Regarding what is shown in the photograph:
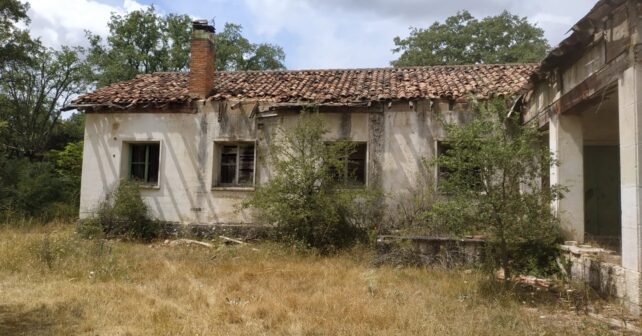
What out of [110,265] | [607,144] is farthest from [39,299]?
[607,144]

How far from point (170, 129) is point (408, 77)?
7.33m

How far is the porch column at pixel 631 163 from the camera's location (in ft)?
19.3

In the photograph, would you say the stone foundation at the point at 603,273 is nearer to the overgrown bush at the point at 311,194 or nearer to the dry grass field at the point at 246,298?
the dry grass field at the point at 246,298

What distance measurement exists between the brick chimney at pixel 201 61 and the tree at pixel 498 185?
8.60 metres

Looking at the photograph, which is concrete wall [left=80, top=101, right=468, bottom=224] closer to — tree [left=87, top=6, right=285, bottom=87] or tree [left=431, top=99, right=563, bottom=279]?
tree [left=431, top=99, right=563, bottom=279]

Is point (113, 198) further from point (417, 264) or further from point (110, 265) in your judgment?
point (417, 264)

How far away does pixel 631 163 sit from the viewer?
19.9ft

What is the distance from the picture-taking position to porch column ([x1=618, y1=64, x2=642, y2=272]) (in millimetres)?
5895

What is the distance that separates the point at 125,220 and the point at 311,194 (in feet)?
18.6

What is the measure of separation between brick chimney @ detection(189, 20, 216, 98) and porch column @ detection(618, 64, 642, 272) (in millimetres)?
10542

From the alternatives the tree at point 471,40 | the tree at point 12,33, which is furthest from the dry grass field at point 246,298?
the tree at point 471,40

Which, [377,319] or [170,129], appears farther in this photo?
[170,129]

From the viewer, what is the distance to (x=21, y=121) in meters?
26.3

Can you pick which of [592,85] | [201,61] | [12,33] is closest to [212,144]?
[201,61]
